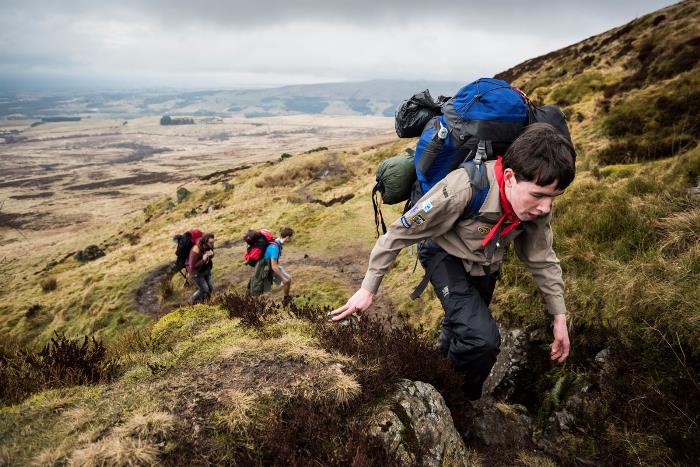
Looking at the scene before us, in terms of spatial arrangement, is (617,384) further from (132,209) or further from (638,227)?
(132,209)

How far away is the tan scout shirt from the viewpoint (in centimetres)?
319

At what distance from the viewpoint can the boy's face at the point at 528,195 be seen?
302cm

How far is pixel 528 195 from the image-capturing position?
3047mm

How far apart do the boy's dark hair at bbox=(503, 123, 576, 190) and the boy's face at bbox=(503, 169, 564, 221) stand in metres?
0.04

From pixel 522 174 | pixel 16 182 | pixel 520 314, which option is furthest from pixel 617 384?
pixel 16 182

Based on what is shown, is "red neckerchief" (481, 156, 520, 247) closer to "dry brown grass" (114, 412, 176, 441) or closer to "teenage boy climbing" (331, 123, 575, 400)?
"teenage boy climbing" (331, 123, 575, 400)

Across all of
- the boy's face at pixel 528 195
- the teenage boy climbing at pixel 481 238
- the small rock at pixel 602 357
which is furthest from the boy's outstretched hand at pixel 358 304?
the small rock at pixel 602 357

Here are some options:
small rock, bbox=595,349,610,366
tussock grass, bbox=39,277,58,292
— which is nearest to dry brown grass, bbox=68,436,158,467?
small rock, bbox=595,349,610,366

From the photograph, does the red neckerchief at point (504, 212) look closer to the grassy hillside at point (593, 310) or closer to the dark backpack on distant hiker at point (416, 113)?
the dark backpack on distant hiker at point (416, 113)

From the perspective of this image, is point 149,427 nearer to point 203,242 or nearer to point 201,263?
point 201,263

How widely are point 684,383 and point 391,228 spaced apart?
117 inches

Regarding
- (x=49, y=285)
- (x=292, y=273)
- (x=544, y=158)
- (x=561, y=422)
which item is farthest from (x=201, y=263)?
(x=49, y=285)

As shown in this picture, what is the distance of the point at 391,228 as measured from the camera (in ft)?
11.1

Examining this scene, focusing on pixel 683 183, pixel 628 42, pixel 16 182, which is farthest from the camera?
pixel 16 182
